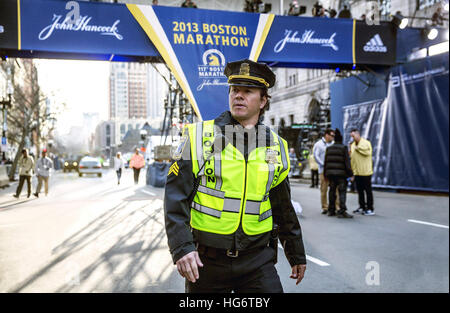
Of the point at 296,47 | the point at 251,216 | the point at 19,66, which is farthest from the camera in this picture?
the point at 296,47

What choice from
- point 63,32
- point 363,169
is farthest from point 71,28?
point 363,169

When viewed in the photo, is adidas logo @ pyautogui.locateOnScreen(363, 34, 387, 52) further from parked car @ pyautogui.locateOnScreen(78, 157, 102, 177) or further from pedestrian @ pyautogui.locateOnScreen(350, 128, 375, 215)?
parked car @ pyautogui.locateOnScreen(78, 157, 102, 177)

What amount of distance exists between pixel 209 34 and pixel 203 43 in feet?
0.17

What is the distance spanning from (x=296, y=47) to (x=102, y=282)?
11.6 ft

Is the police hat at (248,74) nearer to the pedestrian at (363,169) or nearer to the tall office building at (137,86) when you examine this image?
the tall office building at (137,86)

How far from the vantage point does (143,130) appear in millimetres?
21281

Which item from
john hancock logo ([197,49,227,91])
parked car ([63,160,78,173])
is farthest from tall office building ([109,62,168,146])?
parked car ([63,160,78,173])

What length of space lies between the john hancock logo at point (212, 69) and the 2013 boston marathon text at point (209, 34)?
56mm

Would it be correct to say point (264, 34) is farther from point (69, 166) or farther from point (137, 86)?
point (69, 166)

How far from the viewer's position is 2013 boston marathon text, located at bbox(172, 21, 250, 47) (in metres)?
1.63

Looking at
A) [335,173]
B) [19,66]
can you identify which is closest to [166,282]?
[19,66]

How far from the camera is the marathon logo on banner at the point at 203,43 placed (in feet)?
5.22
